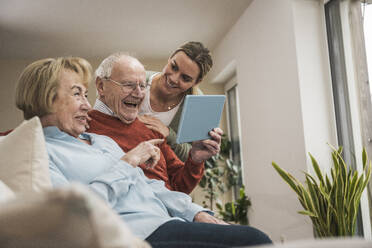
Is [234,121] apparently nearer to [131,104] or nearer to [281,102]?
[281,102]

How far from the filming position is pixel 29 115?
4.18 ft

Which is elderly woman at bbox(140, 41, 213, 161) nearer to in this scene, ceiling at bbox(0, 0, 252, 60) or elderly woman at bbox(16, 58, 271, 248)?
elderly woman at bbox(16, 58, 271, 248)

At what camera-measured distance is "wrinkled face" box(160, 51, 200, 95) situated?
1966mm

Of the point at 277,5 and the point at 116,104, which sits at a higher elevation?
the point at 277,5

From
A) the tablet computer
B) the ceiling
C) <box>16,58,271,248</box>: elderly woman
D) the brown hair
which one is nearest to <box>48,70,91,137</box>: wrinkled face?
<box>16,58,271,248</box>: elderly woman

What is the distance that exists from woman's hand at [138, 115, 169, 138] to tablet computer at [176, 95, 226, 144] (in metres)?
0.26

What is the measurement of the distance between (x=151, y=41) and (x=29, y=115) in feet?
13.3

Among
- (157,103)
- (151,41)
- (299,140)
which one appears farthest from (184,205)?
(151,41)

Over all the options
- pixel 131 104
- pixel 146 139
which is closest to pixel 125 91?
pixel 131 104

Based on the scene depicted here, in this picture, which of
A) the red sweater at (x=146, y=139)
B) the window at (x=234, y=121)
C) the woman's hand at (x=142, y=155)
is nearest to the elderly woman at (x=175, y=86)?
the red sweater at (x=146, y=139)

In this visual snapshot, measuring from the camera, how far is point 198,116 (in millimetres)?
1524

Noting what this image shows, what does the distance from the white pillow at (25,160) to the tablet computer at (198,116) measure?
603 mm

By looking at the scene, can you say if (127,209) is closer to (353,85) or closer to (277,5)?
(353,85)

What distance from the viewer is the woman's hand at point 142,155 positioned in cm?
130
